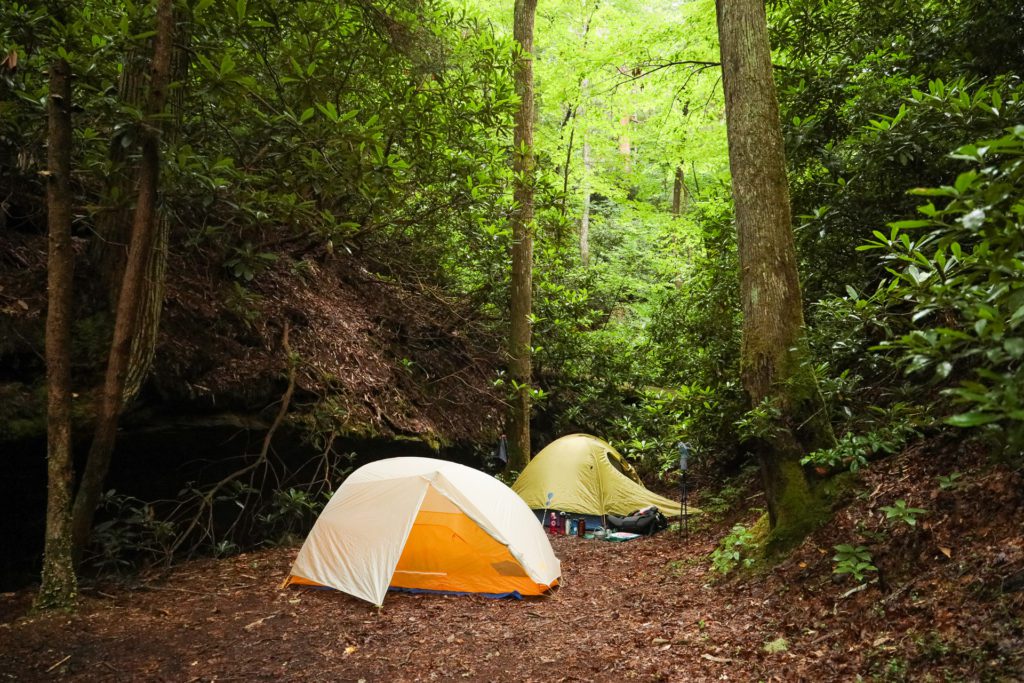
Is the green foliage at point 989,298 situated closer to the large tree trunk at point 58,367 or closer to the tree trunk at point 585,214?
the large tree trunk at point 58,367

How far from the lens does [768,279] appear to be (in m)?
5.46

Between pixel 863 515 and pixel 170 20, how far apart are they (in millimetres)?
6211

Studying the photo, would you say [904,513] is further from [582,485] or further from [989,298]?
[582,485]

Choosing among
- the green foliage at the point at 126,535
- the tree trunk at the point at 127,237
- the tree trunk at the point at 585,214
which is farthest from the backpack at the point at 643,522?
the tree trunk at the point at 585,214

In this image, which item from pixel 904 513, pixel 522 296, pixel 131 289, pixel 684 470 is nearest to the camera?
pixel 904 513

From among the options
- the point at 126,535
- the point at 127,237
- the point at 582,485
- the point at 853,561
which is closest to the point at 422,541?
the point at 126,535

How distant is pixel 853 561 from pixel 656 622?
1.55 metres

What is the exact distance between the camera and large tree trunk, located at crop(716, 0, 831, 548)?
17.3 feet

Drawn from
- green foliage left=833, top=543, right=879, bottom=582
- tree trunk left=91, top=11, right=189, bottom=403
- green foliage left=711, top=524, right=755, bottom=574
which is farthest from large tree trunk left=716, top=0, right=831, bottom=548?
tree trunk left=91, top=11, right=189, bottom=403

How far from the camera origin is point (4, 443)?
540 cm

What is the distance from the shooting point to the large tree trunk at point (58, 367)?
484cm

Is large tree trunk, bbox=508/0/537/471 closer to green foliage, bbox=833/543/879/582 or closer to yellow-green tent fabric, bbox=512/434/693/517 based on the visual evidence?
yellow-green tent fabric, bbox=512/434/693/517

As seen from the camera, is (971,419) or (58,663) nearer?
(971,419)

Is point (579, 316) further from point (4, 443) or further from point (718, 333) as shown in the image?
point (4, 443)
